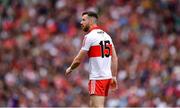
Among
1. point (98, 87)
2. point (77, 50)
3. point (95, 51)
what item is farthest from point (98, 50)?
point (77, 50)

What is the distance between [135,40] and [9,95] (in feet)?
14.7

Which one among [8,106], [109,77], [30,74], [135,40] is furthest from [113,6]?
[109,77]

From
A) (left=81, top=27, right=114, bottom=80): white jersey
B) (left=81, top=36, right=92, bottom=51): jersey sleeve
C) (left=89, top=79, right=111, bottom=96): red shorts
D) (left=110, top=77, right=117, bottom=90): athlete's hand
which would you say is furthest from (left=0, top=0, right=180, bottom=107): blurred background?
(left=81, top=36, right=92, bottom=51): jersey sleeve

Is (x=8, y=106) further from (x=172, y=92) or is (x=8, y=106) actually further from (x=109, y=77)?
(x=109, y=77)

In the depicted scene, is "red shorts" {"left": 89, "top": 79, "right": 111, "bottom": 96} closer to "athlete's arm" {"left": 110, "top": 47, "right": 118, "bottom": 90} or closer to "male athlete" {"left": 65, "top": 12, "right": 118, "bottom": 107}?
"male athlete" {"left": 65, "top": 12, "right": 118, "bottom": 107}

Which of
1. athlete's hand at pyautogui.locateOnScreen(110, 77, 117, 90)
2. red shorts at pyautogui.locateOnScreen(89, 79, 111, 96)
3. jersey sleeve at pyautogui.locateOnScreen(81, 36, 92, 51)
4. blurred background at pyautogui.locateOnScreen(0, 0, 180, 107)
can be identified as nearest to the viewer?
jersey sleeve at pyautogui.locateOnScreen(81, 36, 92, 51)

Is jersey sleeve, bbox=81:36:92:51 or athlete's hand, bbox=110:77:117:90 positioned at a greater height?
jersey sleeve, bbox=81:36:92:51

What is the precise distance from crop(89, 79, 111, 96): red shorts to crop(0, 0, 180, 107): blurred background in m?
7.94

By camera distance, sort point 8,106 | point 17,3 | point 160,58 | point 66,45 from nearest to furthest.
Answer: point 8,106, point 160,58, point 66,45, point 17,3

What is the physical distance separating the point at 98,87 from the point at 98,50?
61 cm

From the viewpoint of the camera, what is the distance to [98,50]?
16328 millimetres

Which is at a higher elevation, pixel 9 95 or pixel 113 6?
pixel 113 6

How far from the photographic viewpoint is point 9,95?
81.9 feet

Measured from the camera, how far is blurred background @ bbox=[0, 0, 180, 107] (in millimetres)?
25391
